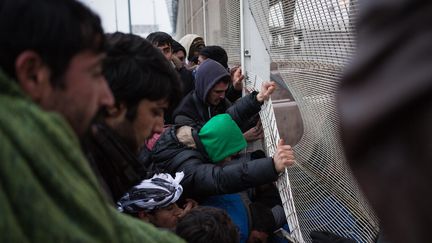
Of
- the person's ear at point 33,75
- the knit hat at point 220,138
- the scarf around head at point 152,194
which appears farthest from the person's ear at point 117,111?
the knit hat at point 220,138

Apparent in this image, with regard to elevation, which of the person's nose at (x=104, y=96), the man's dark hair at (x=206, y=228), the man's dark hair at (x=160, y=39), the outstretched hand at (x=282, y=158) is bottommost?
the man's dark hair at (x=206, y=228)

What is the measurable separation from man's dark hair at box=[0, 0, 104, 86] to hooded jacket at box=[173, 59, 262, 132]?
6.37 feet

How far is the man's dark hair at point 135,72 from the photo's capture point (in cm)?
158

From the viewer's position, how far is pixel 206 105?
9.76ft

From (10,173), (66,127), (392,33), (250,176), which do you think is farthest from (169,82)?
(392,33)

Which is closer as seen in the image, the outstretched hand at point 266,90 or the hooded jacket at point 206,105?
the outstretched hand at point 266,90

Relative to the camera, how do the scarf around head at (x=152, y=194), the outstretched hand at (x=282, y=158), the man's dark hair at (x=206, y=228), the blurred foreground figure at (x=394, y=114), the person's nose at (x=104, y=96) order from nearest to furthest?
the blurred foreground figure at (x=394, y=114)
the person's nose at (x=104, y=96)
the man's dark hair at (x=206, y=228)
the scarf around head at (x=152, y=194)
the outstretched hand at (x=282, y=158)

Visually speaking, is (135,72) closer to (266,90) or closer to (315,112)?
(315,112)

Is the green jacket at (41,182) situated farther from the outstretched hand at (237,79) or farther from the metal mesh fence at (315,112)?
the outstretched hand at (237,79)

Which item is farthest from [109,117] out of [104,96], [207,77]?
[207,77]

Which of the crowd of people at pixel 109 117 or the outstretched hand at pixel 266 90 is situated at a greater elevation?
the crowd of people at pixel 109 117

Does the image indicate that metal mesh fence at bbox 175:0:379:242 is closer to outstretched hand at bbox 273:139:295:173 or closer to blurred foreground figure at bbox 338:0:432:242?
outstretched hand at bbox 273:139:295:173

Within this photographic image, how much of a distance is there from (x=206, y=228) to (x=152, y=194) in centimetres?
33

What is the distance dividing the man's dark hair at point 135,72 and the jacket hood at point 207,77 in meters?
1.18
